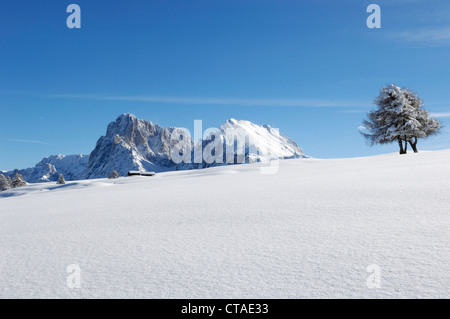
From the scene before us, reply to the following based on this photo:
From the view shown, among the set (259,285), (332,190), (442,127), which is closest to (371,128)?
(442,127)

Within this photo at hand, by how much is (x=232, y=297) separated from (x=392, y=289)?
4.84 feet

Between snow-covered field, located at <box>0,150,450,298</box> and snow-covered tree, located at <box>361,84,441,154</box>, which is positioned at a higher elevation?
snow-covered tree, located at <box>361,84,441,154</box>

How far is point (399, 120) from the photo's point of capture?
32562 mm

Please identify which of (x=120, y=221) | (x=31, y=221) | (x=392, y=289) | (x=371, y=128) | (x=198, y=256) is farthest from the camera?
(x=371, y=128)

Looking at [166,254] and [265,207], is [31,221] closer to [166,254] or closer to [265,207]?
[166,254]

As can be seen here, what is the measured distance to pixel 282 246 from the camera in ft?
12.9

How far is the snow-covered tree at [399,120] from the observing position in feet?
105

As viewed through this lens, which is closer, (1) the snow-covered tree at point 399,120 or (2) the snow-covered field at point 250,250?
(2) the snow-covered field at point 250,250

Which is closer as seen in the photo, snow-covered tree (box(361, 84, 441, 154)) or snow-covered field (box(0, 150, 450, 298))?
snow-covered field (box(0, 150, 450, 298))

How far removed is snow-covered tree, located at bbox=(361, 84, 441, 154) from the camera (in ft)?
105

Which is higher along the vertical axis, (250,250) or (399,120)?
(399,120)

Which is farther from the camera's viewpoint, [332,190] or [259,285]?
[332,190]

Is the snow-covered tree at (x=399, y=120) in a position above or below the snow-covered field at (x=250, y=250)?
above

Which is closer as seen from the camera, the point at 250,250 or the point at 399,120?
the point at 250,250
